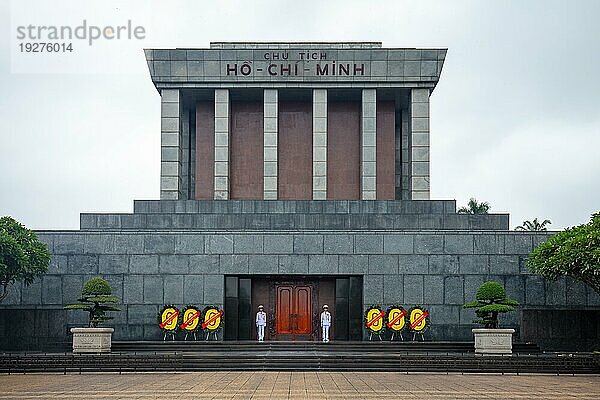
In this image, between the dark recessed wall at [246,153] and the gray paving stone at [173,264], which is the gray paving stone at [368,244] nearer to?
the gray paving stone at [173,264]

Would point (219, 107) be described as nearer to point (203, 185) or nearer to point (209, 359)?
point (203, 185)

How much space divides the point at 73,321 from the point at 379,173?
584 inches

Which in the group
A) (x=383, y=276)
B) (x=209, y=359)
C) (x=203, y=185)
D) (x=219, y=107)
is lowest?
(x=209, y=359)

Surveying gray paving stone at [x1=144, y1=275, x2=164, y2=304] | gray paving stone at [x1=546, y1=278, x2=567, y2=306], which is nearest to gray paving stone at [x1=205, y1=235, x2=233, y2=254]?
gray paving stone at [x1=144, y1=275, x2=164, y2=304]

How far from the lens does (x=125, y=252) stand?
36.5 metres

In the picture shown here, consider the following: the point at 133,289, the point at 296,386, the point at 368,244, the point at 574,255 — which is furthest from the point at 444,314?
the point at 296,386

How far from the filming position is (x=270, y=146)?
1658 inches

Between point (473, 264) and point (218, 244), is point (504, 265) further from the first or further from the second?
point (218, 244)

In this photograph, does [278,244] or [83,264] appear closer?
[83,264]

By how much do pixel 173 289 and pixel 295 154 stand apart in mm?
9827

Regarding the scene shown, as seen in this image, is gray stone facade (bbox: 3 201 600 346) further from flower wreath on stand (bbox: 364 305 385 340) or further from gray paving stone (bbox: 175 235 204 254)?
flower wreath on stand (bbox: 364 305 385 340)

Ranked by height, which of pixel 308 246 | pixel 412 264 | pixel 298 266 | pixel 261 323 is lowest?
pixel 261 323

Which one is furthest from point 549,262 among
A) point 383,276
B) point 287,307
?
point 287,307

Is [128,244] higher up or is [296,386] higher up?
[128,244]
